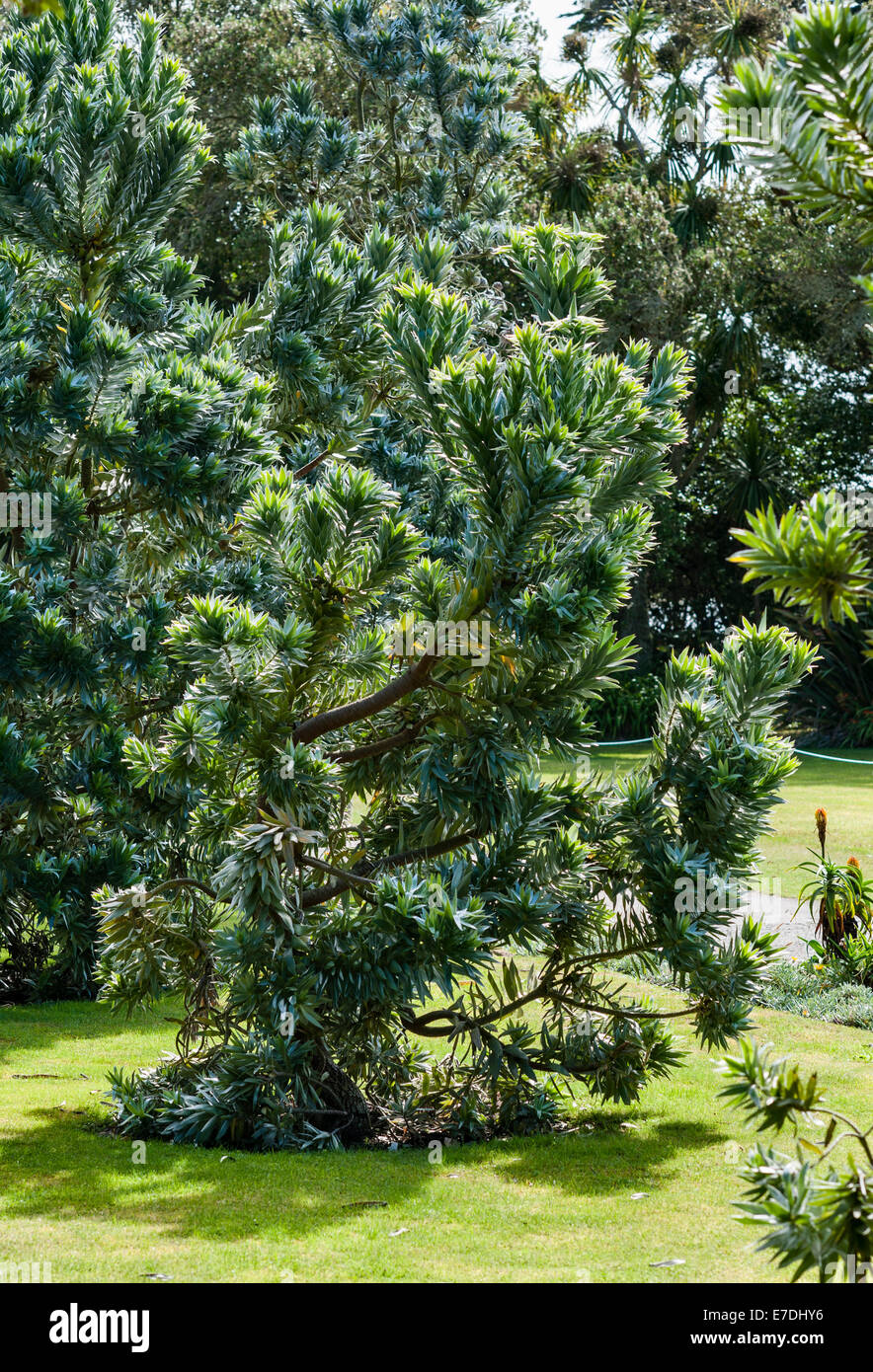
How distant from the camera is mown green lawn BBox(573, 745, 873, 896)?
13172 mm

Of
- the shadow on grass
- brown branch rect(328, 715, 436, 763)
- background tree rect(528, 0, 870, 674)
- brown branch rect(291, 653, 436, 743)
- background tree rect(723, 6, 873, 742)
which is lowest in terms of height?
the shadow on grass

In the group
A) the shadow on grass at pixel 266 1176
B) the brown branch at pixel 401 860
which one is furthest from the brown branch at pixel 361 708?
the shadow on grass at pixel 266 1176

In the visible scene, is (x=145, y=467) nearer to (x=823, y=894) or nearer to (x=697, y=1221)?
(x=697, y=1221)

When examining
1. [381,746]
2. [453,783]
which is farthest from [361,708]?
[453,783]

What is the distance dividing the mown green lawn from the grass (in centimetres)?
448

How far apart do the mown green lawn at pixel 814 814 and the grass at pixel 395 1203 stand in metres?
4.48

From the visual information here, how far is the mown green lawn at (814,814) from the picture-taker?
1317 centimetres

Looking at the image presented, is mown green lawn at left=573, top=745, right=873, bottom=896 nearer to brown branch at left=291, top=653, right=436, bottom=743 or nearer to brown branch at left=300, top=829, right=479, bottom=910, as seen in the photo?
brown branch at left=300, top=829, right=479, bottom=910

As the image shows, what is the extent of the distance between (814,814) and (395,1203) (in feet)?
32.7

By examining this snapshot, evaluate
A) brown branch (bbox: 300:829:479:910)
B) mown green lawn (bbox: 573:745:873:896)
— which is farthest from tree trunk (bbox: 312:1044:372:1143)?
mown green lawn (bbox: 573:745:873:896)

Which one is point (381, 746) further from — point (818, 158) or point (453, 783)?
point (818, 158)

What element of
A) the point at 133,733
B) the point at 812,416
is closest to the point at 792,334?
the point at 812,416

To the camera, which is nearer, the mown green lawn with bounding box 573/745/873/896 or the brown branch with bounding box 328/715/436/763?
the brown branch with bounding box 328/715/436/763

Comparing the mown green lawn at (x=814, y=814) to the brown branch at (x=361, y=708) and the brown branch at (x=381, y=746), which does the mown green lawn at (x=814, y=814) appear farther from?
the brown branch at (x=361, y=708)
